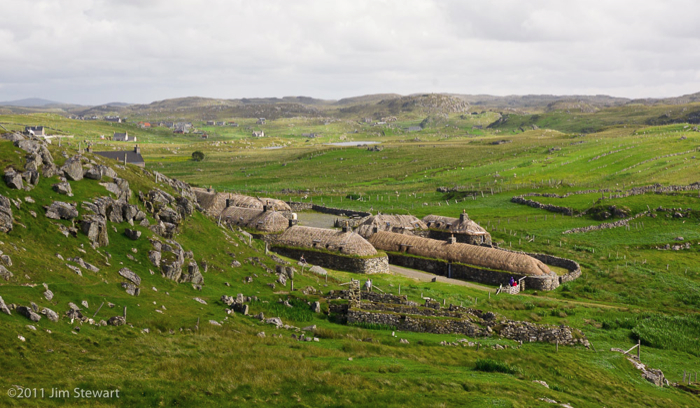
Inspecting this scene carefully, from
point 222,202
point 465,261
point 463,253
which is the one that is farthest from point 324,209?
point 465,261

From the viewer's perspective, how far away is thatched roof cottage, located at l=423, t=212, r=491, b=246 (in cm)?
8575

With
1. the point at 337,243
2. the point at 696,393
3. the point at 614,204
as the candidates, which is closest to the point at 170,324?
the point at 696,393

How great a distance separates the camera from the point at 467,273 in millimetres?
70500

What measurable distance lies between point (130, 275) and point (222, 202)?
195 feet

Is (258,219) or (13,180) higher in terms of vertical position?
(13,180)

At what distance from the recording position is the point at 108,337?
2883 centimetres

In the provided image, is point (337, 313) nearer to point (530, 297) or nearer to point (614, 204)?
point (530, 297)

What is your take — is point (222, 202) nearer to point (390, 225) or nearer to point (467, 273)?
point (390, 225)

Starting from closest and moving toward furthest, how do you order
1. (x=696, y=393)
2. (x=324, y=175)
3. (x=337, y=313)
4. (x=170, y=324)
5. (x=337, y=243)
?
(x=170, y=324) < (x=696, y=393) < (x=337, y=313) < (x=337, y=243) < (x=324, y=175)

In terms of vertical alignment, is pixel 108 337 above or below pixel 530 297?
above

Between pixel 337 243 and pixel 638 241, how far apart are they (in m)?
49.7

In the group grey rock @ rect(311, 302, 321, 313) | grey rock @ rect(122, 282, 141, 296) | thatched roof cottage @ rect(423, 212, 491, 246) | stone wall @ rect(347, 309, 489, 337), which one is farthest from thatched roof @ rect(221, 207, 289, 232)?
grey rock @ rect(122, 282, 141, 296)

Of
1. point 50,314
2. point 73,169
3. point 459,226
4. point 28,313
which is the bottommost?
point 459,226

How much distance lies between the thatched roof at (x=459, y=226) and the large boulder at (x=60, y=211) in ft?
194
